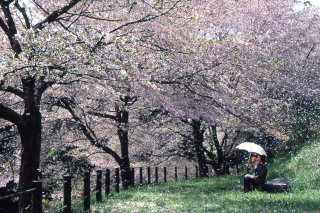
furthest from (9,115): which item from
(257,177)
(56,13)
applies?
(257,177)

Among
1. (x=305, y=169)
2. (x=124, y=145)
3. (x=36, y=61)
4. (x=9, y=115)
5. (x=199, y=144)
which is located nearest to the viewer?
(x=36, y=61)

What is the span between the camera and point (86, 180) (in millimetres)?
9117

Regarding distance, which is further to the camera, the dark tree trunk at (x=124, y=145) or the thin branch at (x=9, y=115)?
the dark tree trunk at (x=124, y=145)

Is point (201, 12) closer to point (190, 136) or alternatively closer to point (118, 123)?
point (118, 123)

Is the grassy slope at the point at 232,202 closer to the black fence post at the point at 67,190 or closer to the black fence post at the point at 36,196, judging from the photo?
the black fence post at the point at 67,190

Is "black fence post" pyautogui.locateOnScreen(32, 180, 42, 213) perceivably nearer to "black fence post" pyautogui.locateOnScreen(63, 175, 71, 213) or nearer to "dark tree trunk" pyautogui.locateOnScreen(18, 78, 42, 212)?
"black fence post" pyautogui.locateOnScreen(63, 175, 71, 213)

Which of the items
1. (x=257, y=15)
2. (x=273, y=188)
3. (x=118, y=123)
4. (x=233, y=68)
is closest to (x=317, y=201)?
(x=273, y=188)

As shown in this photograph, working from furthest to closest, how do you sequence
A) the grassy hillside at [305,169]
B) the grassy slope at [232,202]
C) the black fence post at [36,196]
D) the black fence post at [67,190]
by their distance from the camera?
the grassy hillside at [305,169]
the grassy slope at [232,202]
the black fence post at [67,190]
the black fence post at [36,196]

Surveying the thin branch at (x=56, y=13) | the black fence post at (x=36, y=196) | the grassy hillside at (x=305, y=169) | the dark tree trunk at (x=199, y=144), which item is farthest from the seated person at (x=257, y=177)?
the dark tree trunk at (x=199, y=144)

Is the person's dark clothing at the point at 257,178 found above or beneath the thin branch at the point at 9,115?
beneath

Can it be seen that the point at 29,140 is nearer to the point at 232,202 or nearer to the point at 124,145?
the point at 232,202

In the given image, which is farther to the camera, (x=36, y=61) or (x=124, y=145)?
(x=124, y=145)

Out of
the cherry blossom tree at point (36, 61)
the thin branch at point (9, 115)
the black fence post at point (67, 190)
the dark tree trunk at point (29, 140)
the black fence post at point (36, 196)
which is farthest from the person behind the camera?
the dark tree trunk at point (29, 140)

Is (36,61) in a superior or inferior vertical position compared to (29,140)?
superior
